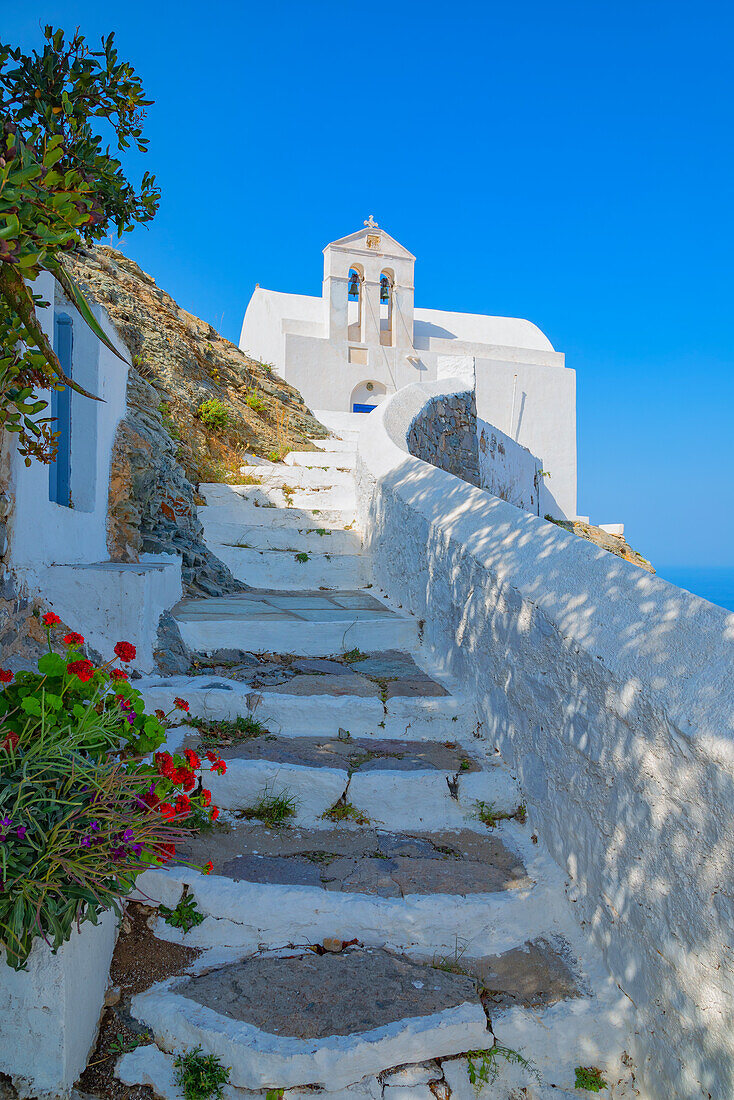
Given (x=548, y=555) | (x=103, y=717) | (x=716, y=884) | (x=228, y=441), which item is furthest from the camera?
(x=228, y=441)

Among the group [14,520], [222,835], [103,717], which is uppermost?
[14,520]

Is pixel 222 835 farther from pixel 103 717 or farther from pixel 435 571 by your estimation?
pixel 435 571

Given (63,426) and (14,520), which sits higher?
(63,426)

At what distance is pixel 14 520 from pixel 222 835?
1541mm

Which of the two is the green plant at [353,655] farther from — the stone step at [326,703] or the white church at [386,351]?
the white church at [386,351]

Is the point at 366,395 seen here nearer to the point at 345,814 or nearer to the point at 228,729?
the point at 228,729

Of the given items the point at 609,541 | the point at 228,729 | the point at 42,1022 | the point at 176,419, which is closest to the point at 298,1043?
the point at 42,1022

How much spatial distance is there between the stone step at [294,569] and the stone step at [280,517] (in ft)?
2.09

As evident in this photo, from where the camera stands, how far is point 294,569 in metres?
5.89

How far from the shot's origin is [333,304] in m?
18.2

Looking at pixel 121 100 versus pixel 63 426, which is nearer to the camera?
pixel 121 100

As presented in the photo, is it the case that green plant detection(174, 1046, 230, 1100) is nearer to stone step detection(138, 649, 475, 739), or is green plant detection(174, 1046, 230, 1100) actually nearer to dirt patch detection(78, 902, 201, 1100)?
dirt patch detection(78, 902, 201, 1100)

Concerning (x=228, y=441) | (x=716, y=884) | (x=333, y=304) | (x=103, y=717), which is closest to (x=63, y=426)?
(x=103, y=717)

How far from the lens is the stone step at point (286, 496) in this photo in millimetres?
7219
